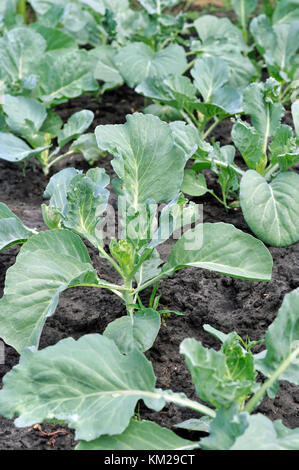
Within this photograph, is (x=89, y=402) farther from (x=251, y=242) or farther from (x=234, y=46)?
(x=234, y=46)

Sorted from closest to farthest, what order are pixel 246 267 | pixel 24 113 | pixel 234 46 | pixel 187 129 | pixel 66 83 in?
pixel 246 267
pixel 187 129
pixel 24 113
pixel 66 83
pixel 234 46

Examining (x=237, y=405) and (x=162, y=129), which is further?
(x=162, y=129)

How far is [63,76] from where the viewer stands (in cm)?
309

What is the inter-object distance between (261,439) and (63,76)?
7.41 feet

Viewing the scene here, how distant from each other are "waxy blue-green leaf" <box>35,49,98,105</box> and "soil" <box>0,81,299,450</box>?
2.65ft

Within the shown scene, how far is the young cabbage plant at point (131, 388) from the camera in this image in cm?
148

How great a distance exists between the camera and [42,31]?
11.2 feet

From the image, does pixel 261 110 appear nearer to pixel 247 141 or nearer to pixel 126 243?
pixel 247 141

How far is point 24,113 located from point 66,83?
384 mm

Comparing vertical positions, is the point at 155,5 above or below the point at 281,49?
above

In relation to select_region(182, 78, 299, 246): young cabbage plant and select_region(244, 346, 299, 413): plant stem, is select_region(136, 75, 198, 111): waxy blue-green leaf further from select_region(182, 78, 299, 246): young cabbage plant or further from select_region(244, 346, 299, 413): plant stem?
select_region(244, 346, 299, 413): plant stem

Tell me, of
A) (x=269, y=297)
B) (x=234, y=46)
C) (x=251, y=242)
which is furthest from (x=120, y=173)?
(x=234, y=46)

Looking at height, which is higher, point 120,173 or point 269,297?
A: point 120,173

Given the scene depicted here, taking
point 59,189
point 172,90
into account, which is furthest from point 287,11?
point 59,189
